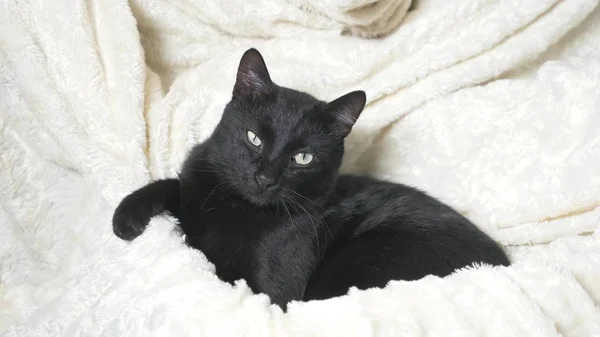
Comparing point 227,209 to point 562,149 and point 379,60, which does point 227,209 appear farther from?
point 562,149

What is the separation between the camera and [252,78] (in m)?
1.18

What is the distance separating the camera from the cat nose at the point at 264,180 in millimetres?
1097

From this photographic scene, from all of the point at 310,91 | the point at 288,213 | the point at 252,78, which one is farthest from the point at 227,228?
the point at 310,91

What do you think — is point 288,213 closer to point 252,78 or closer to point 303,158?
point 303,158

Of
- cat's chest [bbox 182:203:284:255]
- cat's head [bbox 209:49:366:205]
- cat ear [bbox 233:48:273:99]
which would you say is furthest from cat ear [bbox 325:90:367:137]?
cat's chest [bbox 182:203:284:255]

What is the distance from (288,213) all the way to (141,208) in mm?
327

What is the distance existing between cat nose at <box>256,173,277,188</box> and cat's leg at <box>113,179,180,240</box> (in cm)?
24

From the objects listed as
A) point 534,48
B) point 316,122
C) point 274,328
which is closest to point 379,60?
point 316,122

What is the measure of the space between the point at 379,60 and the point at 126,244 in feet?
2.54

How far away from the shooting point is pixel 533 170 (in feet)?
4.13

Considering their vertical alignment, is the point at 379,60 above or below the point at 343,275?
above

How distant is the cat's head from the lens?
113 centimetres


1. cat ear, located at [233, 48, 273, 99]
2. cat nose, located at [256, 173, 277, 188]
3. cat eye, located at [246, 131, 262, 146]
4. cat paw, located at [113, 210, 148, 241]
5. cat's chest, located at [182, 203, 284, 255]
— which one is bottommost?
cat paw, located at [113, 210, 148, 241]

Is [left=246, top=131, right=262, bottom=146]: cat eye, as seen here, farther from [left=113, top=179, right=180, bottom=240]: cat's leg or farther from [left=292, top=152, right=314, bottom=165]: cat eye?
[left=113, top=179, right=180, bottom=240]: cat's leg
